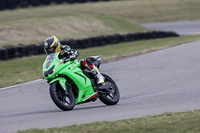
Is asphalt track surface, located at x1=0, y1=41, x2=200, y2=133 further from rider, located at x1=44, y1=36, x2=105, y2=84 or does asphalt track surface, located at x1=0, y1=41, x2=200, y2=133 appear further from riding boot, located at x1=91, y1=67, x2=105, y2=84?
rider, located at x1=44, y1=36, x2=105, y2=84

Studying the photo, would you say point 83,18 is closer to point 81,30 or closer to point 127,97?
point 81,30

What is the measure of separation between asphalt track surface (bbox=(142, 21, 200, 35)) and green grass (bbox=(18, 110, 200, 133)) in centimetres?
2268

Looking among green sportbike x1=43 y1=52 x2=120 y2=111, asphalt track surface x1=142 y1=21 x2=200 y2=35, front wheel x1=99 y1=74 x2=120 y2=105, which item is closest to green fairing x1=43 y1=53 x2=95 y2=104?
green sportbike x1=43 y1=52 x2=120 y2=111

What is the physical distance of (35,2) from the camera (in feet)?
111

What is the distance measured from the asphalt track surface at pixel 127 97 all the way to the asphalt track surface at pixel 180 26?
49.2 feet

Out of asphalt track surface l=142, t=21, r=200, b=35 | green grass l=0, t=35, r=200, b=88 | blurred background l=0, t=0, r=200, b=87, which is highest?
green grass l=0, t=35, r=200, b=88

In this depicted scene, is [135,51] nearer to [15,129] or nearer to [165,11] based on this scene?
[15,129]

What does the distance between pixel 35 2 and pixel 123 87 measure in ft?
82.4

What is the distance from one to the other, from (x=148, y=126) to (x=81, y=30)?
67.7ft

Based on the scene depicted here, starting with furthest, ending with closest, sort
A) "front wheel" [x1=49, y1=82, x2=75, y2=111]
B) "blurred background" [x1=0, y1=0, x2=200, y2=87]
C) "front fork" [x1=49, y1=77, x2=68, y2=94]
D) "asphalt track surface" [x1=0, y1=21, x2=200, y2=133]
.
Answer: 1. "blurred background" [x1=0, y1=0, x2=200, y2=87]
2. "front fork" [x1=49, y1=77, x2=68, y2=94]
3. "front wheel" [x1=49, y1=82, x2=75, y2=111]
4. "asphalt track surface" [x1=0, y1=21, x2=200, y2=133]

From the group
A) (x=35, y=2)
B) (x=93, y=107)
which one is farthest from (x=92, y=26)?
(x=93, y=107)

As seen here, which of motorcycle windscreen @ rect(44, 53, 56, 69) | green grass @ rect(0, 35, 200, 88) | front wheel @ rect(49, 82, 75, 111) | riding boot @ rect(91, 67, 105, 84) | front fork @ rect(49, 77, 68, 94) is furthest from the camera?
green grass @ rect(0, 35, 200, 88)

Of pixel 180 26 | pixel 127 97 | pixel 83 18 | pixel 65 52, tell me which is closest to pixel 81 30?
pixel 83 18

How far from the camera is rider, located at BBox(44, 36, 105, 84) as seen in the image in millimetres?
7270
